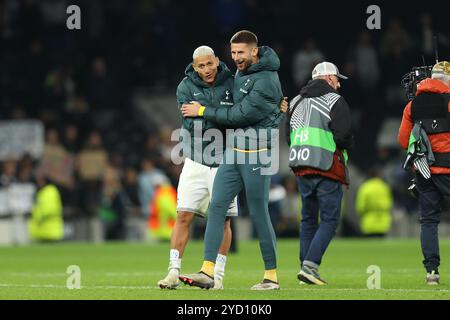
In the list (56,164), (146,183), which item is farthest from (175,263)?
(56,164)

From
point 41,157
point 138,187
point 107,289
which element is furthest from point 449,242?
point 107,289

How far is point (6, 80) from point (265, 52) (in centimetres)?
2050

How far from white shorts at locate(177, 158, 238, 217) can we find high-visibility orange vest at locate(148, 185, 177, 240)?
15.0 metres

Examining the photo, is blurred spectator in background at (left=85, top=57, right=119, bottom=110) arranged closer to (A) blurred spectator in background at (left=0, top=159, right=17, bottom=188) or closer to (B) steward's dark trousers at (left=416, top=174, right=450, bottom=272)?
(A) blurred spectator in background at (left=0, top=159, right=17, bottom=188)

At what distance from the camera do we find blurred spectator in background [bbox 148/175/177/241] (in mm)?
29781

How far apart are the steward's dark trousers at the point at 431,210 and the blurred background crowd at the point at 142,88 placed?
15020 mm

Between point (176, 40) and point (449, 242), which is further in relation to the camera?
point (176, 40)

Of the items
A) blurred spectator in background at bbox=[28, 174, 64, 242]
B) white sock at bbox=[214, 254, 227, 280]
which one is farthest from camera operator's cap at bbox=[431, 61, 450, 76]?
blurred spectator in background at bbox=[28, 174, 64, 242]

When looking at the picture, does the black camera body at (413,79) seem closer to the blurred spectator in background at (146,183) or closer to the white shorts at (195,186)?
the white shorts at (195,186)

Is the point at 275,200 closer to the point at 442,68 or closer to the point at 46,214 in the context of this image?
the point at 46,214

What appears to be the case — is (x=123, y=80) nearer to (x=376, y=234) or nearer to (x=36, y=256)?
(x=376, y=234)

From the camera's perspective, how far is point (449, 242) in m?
26.9

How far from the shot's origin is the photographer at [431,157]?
49.5 feet

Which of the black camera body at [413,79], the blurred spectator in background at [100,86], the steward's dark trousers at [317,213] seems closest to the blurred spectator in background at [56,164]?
the blurred spectator in background at [100,86]
